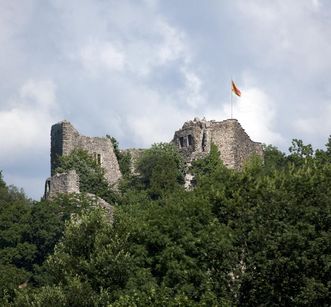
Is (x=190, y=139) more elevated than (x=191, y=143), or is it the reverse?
(x=190, y=139)

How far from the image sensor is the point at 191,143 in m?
75.5

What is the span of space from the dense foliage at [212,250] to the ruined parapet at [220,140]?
17.4m

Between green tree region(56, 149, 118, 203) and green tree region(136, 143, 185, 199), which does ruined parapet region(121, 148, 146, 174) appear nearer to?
green tree region(136, 143, 185, 199)

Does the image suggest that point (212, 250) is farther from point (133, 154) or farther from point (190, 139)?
point (133, 154)

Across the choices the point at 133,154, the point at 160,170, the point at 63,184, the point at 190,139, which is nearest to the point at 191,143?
the point at 190,139

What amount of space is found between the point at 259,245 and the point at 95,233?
816 cm

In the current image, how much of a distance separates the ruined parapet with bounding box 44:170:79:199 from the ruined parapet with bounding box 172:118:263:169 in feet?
25.2

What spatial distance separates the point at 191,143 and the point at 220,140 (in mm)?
1879

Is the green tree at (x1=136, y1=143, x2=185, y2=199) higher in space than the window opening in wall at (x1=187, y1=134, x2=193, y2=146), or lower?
lower

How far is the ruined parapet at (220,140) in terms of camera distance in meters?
74.8

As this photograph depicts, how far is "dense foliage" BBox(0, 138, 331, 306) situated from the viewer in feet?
155

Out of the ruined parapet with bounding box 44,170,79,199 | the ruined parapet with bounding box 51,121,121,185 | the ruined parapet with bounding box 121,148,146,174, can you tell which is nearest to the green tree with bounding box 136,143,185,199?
the ruined parapet with bounding box 121,148,146,174

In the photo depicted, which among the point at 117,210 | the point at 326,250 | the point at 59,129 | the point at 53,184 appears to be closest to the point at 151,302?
the point at 326,250

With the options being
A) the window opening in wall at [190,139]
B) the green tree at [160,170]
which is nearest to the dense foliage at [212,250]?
the green tree at [160,170]
